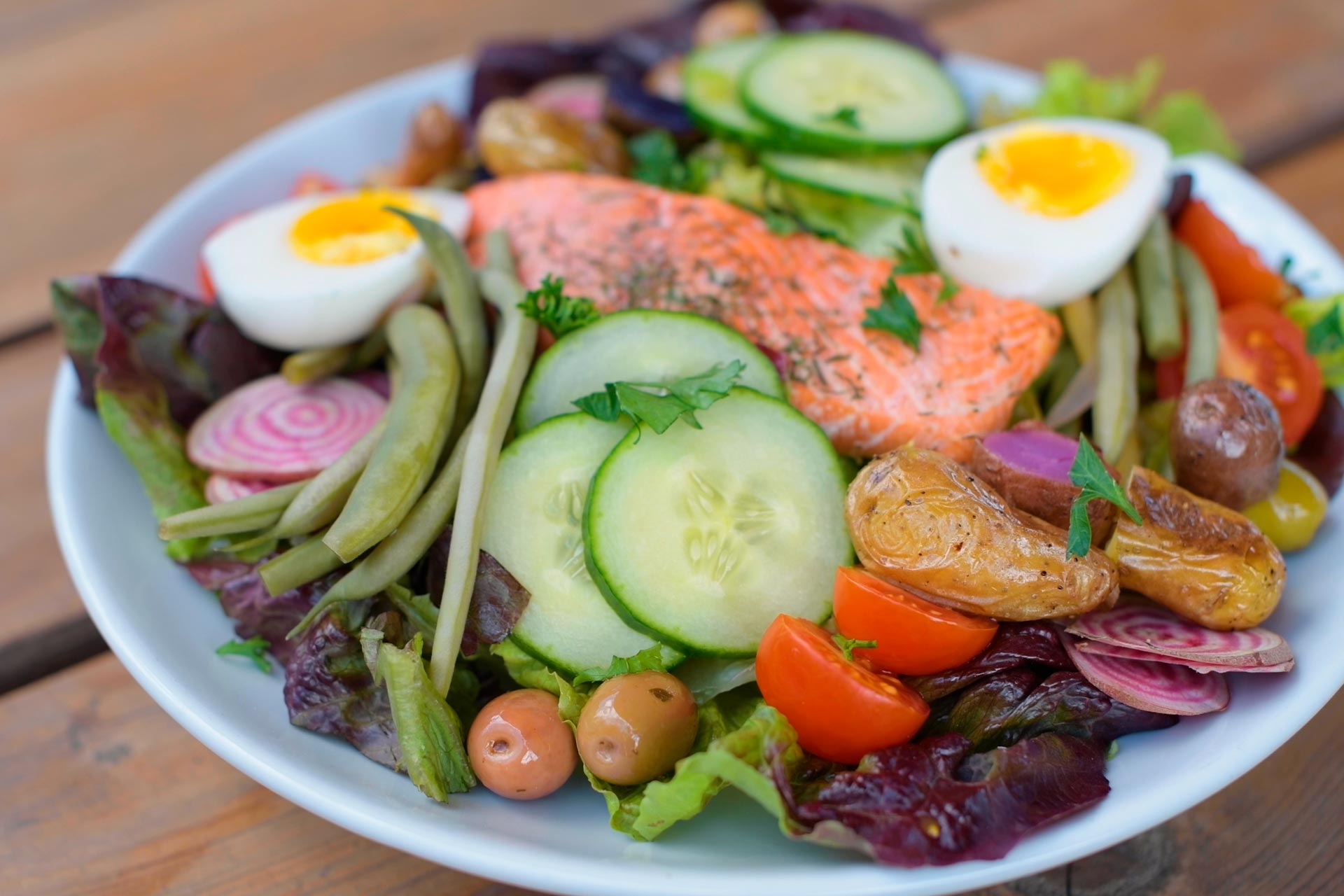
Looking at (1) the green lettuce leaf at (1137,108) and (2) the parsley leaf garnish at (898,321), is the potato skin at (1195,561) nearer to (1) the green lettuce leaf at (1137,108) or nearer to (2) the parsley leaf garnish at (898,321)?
(2) the parsley leaf garnish at (898,321)

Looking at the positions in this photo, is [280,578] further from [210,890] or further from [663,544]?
[663,544]

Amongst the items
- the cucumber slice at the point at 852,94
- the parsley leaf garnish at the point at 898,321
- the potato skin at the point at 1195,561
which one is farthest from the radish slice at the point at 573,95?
the potato skin at the point at 1195,561

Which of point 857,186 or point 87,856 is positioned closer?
point 87,856

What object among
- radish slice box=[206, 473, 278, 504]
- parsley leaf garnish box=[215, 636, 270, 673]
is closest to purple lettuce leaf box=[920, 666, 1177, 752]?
parsley leaf garnish box=[215, 636, 270, 673]

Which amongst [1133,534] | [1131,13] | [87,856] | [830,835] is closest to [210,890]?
[87,856]

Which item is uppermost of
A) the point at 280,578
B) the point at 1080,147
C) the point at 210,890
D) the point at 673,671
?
the point at 1080,147

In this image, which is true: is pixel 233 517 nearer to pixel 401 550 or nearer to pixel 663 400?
pixel 401 550
